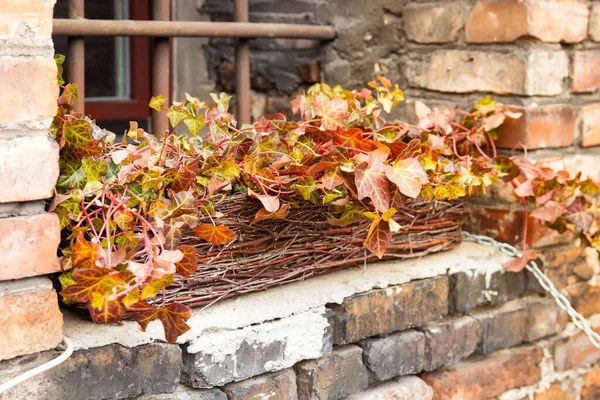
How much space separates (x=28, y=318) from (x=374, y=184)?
→ 556 millimetres

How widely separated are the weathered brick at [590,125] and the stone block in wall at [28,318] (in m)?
1.28

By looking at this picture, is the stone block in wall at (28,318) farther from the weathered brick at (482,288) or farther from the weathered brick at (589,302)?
the weathered brick at (589,302)

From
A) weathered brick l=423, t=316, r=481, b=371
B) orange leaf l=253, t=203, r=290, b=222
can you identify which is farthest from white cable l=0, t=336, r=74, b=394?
weathered brick l=423, t=316, r=481, b=371

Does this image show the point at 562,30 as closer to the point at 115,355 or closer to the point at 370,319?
the point at 370,319

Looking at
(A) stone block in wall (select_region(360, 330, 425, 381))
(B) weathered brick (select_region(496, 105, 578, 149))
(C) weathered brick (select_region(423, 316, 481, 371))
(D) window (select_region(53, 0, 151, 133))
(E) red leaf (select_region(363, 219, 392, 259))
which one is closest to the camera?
(E) red leaf (select_region(363, 219, 392, 259))

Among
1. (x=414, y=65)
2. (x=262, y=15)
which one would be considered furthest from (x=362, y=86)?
(x=262, y=15)

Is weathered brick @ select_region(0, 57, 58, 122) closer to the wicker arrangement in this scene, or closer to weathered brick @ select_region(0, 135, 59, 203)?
weathered brick @ select_region(0, 135, 59, 203)

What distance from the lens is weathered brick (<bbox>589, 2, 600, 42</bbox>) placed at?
5.94 ft

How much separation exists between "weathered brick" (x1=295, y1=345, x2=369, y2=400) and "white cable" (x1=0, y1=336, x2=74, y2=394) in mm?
458

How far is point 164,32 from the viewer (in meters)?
1.69

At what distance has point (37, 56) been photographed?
1044 mm

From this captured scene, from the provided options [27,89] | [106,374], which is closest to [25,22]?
[27,89]

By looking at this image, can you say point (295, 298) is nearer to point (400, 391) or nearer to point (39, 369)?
point (400, 391)

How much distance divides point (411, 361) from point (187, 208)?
2.12 ft
